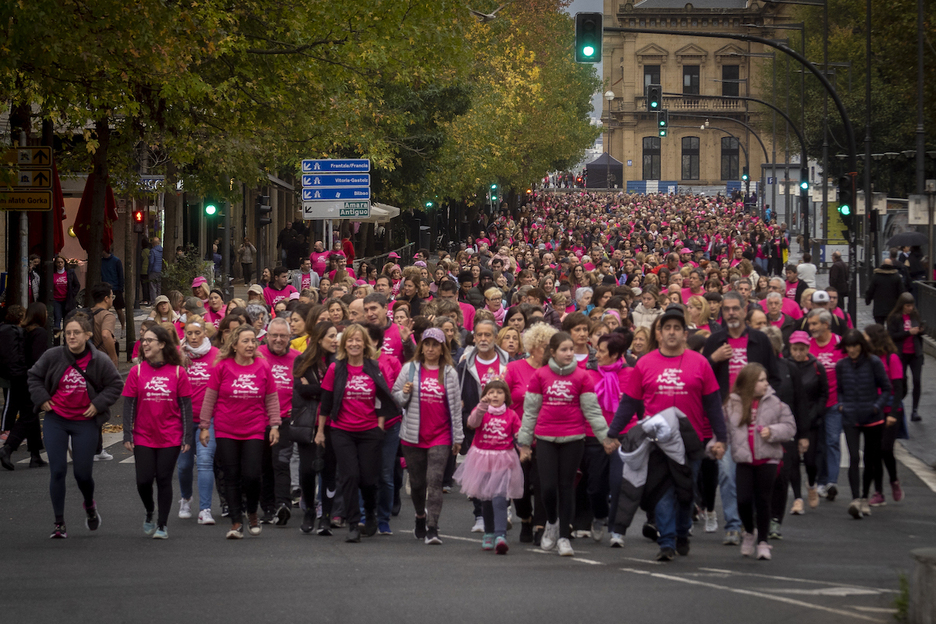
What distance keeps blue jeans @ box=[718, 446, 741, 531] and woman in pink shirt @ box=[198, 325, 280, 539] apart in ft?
10.9

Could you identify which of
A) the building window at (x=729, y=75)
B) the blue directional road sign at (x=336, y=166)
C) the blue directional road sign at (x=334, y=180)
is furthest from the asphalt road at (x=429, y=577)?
the building window at (x=729, y=75)

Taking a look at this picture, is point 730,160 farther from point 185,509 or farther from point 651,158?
point 185,509

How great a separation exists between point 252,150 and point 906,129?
29677 mm

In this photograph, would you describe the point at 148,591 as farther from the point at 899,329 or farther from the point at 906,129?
the point at 906,129

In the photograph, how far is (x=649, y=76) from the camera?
124m

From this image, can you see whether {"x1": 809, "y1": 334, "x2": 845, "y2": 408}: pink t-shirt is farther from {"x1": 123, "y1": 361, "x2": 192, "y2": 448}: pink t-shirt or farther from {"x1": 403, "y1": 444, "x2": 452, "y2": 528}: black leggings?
{"x1": 123, "y1": 361, "x2": 192, "y2": 448}: pink t-shirt

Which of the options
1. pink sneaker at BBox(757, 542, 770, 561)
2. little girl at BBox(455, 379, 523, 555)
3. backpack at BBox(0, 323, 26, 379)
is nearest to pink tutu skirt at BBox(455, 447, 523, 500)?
little girl at BBox(455, 379, 523, 555)

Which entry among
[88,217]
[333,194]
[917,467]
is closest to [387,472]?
[917,467]

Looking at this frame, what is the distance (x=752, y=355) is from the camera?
1019 centimetres

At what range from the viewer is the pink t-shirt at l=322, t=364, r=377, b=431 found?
9.65 m

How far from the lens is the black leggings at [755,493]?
29.4ft

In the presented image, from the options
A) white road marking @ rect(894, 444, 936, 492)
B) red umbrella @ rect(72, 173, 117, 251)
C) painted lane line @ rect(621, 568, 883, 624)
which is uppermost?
red umbrella @ rect(72, 173, 117, 251)

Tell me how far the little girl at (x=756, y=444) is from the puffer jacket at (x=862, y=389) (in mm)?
2154

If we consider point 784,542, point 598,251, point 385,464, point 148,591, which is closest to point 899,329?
point 784,542
